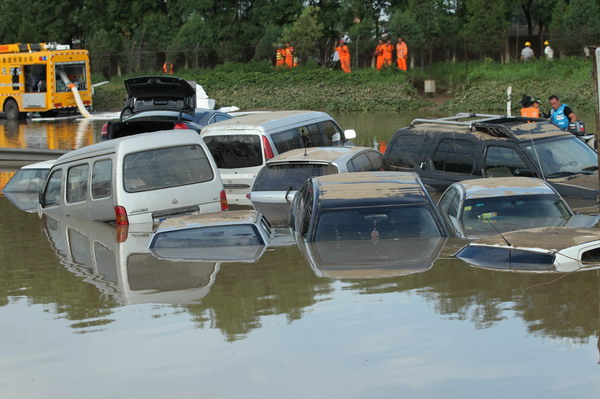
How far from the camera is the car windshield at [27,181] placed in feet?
75.9

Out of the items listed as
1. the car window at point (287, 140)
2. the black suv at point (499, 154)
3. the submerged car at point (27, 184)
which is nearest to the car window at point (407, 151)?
the black suv at point (499, 154)

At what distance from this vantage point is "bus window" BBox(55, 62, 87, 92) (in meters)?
43.5

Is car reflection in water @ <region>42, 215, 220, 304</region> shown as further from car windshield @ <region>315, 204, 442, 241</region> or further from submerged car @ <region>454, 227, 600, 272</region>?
submerged car @ <region>454, 227, 600, 272</region>

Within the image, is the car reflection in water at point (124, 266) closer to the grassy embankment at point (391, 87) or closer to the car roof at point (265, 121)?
the car roof at point (265, 121)

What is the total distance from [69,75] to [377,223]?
105ft

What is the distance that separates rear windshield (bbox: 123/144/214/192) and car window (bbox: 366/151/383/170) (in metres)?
3.42

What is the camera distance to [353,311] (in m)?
11.6

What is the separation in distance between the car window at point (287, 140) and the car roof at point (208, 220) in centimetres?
443

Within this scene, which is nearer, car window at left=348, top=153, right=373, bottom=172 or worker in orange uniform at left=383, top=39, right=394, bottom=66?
car window at left=348, top=153, right=373, bottom=172

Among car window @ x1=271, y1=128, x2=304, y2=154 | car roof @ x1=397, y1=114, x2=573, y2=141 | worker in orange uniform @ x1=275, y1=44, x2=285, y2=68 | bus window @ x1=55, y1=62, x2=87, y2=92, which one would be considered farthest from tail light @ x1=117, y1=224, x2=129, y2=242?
worker in orange uniform @ x1=275, y1=44, x2=285, y2=68

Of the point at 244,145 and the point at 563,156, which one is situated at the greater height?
the point at 244,145

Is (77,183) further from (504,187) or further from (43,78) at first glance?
(43,78)

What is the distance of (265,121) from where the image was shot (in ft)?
66.2

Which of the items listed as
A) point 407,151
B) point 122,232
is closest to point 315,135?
point 407,151
